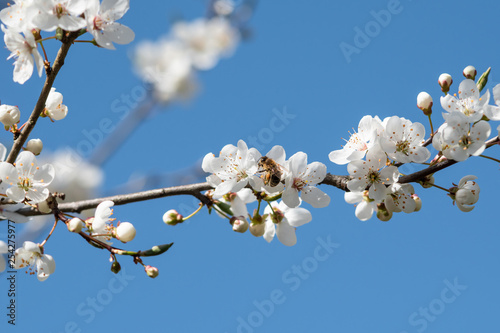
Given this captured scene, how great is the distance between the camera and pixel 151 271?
1847mm

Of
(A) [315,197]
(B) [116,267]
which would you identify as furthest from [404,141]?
(B) [116,267]

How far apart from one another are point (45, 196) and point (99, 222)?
0.67 feet

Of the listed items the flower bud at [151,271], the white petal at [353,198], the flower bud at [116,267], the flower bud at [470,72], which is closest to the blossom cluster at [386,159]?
the white petal at [353,198]

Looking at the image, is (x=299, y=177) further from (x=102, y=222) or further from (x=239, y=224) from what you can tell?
(x=102, y=222)

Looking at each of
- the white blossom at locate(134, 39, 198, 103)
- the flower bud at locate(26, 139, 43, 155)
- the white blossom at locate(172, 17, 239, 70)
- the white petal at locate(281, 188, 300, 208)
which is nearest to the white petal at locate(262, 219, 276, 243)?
the white petal at locate(281, 188, 300, 208)

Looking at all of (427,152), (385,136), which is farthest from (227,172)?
(427,152)

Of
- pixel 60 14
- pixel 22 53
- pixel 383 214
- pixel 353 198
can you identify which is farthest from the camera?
pixel 353 198

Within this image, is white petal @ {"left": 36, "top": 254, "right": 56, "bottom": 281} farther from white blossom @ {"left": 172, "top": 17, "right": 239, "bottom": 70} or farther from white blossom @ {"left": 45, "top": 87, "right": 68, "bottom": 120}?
white blossom @ {"left": 172, "top": 17, "right": 239, "bottom": 70}

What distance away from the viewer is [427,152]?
1.92 m

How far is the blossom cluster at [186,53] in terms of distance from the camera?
6355mm

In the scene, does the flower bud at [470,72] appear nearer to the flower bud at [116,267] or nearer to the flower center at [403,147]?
the flower center at [403,147]

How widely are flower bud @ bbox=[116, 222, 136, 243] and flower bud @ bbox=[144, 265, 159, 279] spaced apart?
117 mm

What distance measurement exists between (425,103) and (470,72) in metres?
0.22

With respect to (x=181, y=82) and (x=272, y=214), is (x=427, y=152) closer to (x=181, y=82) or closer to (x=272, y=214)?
(x=272, y=214)
